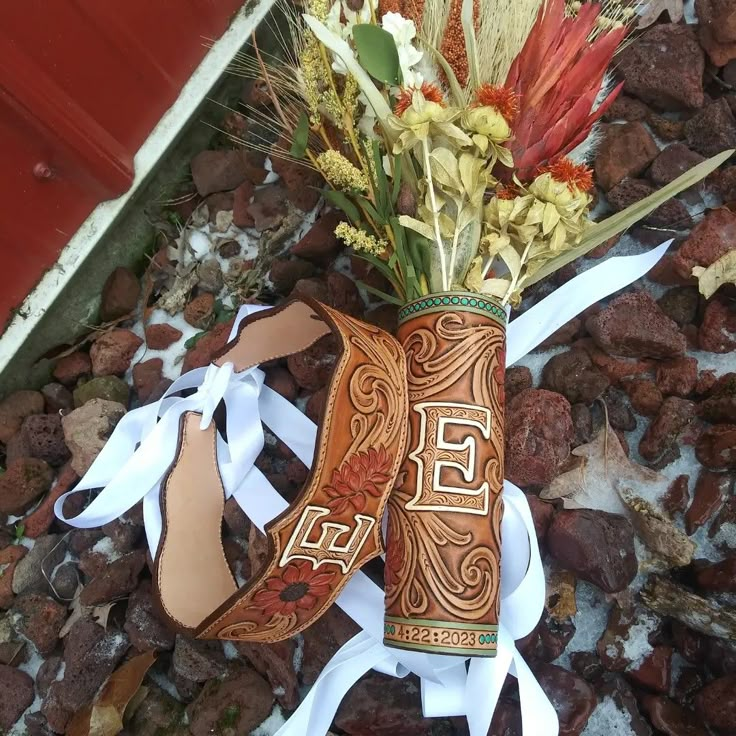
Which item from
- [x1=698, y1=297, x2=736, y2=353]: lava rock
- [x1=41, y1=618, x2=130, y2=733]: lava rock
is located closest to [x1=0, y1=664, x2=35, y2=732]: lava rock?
[x1=41, y1=618, x2=130, y2=733]: lava rock

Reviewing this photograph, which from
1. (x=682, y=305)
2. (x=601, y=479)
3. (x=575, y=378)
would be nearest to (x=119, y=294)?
(x=575, y=378)

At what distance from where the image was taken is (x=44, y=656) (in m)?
1.53

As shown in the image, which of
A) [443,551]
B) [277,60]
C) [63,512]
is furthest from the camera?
[277,60]

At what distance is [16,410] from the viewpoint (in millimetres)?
1694

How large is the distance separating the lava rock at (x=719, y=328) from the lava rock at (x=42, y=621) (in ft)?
4.94

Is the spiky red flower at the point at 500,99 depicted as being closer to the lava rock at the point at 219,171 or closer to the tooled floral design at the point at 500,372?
the tooled floral design at the point at 500,372

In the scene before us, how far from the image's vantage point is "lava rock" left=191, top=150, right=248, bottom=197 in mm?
1756

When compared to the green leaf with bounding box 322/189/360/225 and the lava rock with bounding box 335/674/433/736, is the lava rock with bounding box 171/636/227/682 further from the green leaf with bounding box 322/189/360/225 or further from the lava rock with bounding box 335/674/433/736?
the green leaf with bounding box 322/189/360/225

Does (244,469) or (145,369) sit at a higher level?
(145,369)

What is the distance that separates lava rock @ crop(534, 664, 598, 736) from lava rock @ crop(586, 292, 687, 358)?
2.09 ft

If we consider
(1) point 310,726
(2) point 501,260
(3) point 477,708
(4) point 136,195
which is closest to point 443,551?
(3) point 477,708

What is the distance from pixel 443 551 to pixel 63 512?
95 centimetres

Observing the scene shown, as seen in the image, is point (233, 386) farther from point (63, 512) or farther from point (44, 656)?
point (44, 656)

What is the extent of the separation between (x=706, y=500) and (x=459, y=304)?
0.63 meters
